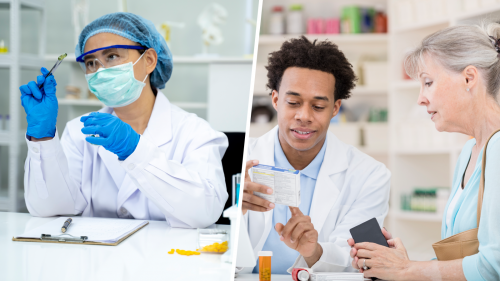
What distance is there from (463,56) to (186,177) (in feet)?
2.59

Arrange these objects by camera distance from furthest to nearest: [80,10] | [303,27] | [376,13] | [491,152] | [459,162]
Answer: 1. [80,10]
2. [376,13]
3. [303,27]
4. [459,162]
5. [491,152]

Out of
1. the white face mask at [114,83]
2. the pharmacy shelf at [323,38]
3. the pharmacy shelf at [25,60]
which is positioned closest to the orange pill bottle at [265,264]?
the pharmacy shelf at [323,38]

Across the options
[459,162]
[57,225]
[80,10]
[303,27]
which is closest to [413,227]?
[459,162]

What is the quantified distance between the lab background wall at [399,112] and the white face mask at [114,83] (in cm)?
56

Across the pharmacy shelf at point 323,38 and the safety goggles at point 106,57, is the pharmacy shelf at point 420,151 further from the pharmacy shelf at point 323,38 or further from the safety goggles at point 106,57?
the safety goggles at point 106,57

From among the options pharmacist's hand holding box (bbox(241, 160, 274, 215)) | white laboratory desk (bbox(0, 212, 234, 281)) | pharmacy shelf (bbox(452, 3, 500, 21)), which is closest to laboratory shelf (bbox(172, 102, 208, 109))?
white laboratory desk (bbox(0, 212, 234, 281))

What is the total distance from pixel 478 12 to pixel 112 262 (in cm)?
102

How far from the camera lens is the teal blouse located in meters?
0.77

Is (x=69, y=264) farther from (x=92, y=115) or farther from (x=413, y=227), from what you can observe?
(x=413, y=227)

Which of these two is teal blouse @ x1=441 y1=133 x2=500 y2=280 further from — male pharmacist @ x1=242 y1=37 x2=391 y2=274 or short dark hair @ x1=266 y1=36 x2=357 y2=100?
short dark hair @ x1=266 y1=36 x2=357 y2=100

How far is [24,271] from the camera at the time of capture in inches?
31.9

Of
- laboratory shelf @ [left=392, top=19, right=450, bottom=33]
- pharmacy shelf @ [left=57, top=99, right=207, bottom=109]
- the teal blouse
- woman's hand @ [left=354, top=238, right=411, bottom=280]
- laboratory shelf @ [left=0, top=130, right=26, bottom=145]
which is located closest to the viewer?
the teal blouse

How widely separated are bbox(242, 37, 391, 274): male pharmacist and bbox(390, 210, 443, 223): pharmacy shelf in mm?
71

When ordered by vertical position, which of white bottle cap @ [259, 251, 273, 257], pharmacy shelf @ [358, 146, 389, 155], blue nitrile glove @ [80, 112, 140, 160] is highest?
blue nitrile glove @ [80, 112, 140, 160]
